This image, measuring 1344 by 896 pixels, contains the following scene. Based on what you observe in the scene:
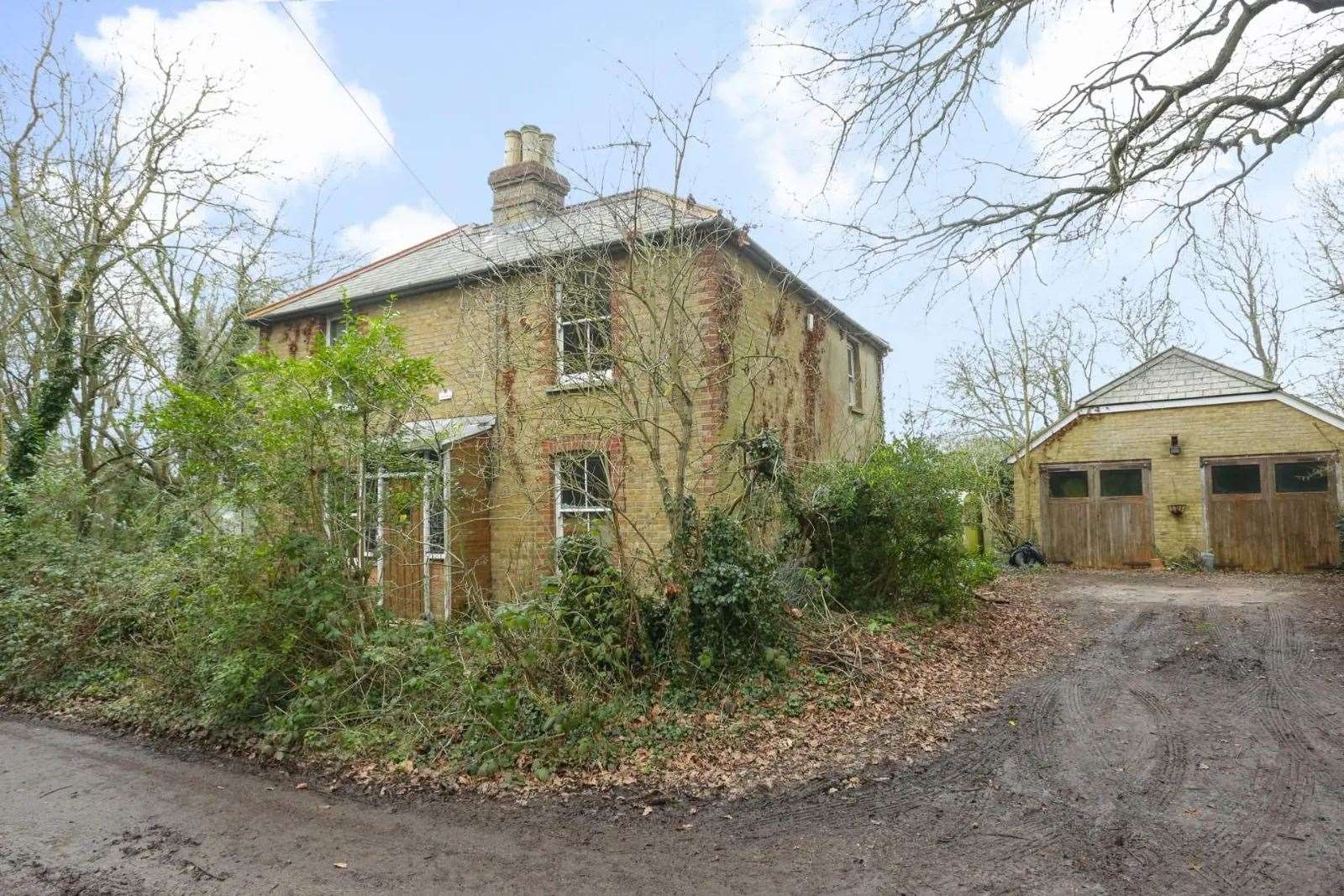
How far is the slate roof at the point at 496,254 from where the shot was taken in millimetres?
8562

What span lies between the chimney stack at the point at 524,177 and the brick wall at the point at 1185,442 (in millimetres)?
13510

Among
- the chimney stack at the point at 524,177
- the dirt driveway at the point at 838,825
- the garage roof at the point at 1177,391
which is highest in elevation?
the chimney stack at the point at 524,177

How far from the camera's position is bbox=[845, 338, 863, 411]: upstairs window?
15729 mm

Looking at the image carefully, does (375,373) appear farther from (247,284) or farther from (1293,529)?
(1293,529)

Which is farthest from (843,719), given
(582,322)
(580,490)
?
A: (582,322)

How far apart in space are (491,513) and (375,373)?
4.85 metres

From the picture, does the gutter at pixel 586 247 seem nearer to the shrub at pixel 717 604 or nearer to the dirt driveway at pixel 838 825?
the shrub at pixel 717 604

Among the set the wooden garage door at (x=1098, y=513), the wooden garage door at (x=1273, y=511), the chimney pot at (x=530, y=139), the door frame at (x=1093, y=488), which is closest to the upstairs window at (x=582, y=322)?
the chimney pot at (x=530, y=139)

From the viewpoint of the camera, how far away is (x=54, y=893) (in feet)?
13.7

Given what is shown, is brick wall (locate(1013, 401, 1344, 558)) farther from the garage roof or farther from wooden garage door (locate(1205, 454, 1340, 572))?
wooden garage door (locate(1205, 454, 1340, 572))

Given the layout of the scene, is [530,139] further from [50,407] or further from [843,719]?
[843,719]

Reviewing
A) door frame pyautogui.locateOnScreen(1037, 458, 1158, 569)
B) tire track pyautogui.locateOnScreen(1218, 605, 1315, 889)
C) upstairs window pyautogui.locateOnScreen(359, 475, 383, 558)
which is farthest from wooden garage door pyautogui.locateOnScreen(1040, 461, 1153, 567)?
upstairs window pyautogui.locateOnScreen(359, 475, 383, 558)

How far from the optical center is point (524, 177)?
1490 centimetres

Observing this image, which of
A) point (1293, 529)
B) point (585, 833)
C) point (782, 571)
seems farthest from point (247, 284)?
point (1293, 529)
